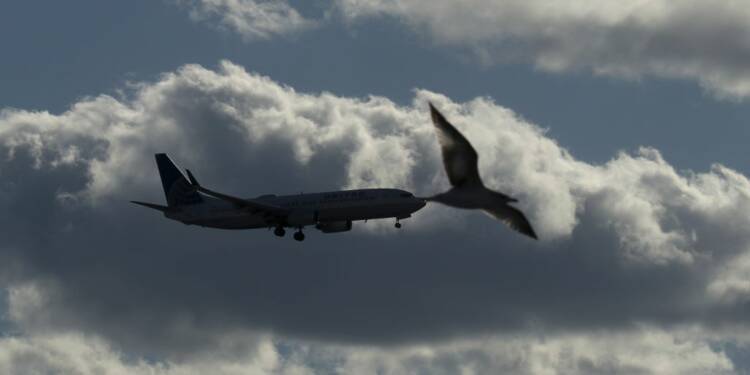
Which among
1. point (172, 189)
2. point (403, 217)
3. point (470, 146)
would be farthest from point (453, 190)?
point (172, 189)

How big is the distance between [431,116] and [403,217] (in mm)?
97238

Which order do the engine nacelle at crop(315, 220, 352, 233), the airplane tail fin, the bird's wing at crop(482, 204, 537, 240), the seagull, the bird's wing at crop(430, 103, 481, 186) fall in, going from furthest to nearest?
the airplane tail fin, the engine nacelle at crop(315, 220, 352, 233), the bird's wing at crop(482, 204, 537, 240), the seagull, the bird's wing at crop(430, 103, 481, 186)

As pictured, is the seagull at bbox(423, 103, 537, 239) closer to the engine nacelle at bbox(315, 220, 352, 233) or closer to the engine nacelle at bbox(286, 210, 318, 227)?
the engine nacelle at bbox(286, 210, 318, 227)

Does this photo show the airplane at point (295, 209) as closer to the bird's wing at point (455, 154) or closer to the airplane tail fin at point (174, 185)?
the airplane tail fin at point (174, 185)

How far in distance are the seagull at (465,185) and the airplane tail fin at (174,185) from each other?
106443mm

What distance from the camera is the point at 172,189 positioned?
185 metres

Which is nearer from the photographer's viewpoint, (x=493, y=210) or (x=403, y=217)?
(x=493, y=210)

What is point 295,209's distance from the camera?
16338cm

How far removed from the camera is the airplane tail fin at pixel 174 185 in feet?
580

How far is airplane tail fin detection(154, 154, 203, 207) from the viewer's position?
6961 inches

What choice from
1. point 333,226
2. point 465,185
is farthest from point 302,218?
point 465,185

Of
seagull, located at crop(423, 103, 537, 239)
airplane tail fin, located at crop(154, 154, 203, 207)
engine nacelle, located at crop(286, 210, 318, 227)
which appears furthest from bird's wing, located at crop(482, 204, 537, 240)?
airplane tail fin, located at crop(154, 154, 203, 207)

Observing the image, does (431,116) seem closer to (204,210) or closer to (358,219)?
(358,219)

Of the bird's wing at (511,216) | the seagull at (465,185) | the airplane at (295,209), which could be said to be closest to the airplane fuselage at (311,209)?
the airplane at (295,209)
